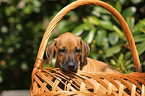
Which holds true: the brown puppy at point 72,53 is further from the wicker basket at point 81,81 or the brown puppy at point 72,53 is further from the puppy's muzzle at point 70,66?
the wicker basket at point 81,81

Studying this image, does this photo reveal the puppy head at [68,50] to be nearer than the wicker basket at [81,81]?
No

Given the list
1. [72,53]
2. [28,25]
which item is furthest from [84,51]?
[28,25]

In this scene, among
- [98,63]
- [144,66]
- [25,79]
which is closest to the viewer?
[98,63]

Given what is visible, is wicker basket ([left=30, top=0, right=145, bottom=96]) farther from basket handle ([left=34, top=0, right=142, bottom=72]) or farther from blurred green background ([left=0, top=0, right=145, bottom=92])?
blurred green background ([left=0, top=0, right=145, bottom=92])

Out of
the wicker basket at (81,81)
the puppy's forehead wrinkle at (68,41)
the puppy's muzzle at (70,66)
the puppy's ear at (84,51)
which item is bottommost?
the wicker basket at (81,81)

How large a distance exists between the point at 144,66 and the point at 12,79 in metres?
2.76

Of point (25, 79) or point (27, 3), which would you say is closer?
point (27, 3)

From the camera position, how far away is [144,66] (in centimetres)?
220

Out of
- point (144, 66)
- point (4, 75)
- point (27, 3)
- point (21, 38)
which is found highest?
point (27, 3)

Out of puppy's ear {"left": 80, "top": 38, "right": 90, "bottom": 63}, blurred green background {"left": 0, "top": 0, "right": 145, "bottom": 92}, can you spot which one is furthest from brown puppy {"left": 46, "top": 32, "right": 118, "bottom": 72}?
blurred green background {"left": 0, "top": 0, "right": 145, "bottom": 92}

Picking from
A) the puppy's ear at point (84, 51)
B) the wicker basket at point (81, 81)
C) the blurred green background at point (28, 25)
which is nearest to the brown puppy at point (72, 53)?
the puppy's ear at point (84, 51)

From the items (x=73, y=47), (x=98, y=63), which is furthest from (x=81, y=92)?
(x=98, y=63)

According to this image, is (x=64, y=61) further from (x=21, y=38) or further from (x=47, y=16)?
(x=21, y=38)

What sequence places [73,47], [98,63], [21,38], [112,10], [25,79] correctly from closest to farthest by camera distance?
[112,10]
[73,47]
[98,63]
[21,38]
[25,79]
